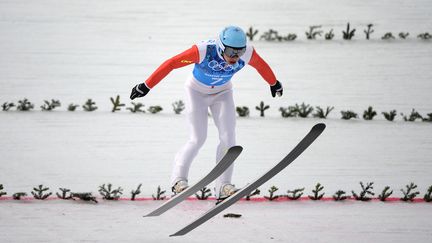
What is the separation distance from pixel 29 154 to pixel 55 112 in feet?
5.71

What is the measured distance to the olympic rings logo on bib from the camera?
7.73m

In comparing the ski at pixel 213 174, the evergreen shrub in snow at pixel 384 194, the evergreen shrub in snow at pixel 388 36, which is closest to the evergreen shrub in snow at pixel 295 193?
the evergreen shrub in snow at pixel 384 194

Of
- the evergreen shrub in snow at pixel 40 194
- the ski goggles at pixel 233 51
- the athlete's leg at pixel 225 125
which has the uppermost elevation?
the ski goggles at pixel 233 51

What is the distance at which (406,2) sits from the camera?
17.2 meters

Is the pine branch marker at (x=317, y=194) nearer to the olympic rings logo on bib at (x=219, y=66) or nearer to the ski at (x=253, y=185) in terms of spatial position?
the ski at (x=253, y=185)

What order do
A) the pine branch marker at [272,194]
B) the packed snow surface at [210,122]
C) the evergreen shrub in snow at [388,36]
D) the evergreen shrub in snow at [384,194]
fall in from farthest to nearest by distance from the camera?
the evergreen shrub in snow at [388,36] → the evergreen shrub in snow at [384,194] → the pine branch marker at [272,194] → the packed snow surface at [210,122]

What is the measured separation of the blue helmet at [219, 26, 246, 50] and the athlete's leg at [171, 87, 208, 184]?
73 centimetres

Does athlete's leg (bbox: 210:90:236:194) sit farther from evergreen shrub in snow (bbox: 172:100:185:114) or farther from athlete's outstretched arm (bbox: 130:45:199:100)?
evergreen shrub in snow (bbox: 172:100:185:114)

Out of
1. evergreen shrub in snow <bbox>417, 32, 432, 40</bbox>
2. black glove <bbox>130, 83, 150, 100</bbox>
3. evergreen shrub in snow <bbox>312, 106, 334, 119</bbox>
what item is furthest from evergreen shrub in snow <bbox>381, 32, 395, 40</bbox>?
black glove <bbox>130, 83, 150, 100</bbox>

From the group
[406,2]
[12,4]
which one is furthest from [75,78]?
A: [406,2]

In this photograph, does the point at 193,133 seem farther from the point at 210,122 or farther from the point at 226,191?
the point at 210,122

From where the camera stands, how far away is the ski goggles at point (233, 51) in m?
7.45

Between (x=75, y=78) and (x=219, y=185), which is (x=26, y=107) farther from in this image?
(x=219, y=185)

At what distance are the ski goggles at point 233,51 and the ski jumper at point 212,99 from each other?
0.21 m
